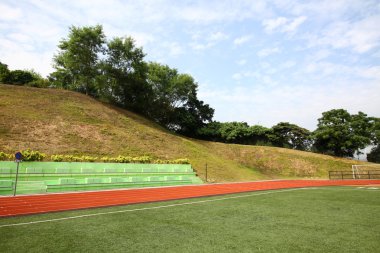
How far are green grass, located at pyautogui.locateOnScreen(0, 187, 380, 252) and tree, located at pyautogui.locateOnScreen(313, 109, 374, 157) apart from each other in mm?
37246

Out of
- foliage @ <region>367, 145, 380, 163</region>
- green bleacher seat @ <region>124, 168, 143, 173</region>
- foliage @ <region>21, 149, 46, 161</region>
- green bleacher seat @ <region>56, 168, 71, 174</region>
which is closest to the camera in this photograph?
green bleacher seat @ <region>56, 168, 71, 174</region>

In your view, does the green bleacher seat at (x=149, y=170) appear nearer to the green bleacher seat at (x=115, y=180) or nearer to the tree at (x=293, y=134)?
the green bleacher seat at (x=115, y=180)

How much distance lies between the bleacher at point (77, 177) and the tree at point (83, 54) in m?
24.9

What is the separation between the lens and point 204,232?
6730 mm

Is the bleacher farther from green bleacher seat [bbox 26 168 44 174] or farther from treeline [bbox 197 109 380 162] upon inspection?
treeline [bbox 197 109 380 162]

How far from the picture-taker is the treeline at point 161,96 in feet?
141

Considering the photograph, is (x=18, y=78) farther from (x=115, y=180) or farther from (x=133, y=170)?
(x=115, y=180)

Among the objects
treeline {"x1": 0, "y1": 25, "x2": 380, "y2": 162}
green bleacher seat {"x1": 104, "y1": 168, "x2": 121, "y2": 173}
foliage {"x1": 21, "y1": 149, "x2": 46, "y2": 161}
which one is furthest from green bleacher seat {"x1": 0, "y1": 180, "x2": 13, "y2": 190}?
treeline {"x1": 0, "y1": 25, "x2": 380, "y2": 162}

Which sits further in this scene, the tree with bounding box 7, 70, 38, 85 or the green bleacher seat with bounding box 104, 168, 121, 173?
the tree with bounding box 7, 70, 38, 85

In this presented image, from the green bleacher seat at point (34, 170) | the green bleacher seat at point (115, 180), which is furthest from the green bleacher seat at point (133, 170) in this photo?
the green bleacher seat at point (34, 170)

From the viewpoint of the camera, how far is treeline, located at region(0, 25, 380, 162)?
42875 millimetres

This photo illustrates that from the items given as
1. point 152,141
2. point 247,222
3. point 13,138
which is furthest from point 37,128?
point 247,222

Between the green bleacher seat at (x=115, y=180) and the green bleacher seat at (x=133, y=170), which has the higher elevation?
the green bleacher seat at (x=133, y=170)

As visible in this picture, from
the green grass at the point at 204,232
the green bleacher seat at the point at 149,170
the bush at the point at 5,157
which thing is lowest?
the green grass at the point at 204,232
